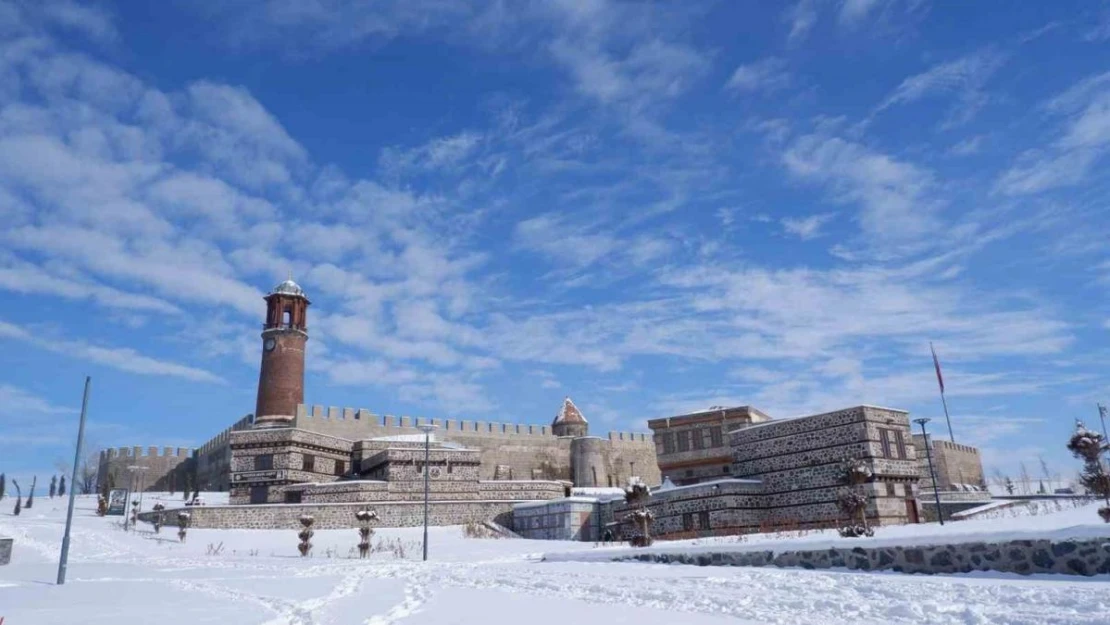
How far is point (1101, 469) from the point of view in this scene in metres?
16.5

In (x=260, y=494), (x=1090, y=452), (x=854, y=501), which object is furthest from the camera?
(x=260, y=494)

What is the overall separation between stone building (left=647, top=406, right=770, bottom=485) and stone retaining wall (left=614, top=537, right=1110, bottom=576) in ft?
74.3

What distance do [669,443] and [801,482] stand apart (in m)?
10.3

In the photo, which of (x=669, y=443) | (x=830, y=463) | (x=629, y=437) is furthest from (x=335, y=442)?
(x=830, y=463)

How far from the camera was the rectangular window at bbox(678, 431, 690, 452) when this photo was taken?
3853cm

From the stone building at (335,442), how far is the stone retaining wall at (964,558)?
22.0 metres

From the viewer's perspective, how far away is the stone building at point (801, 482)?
93.2ft

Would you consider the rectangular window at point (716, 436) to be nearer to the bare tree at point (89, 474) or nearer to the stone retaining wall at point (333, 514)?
the stone retaining wall at point (333, 514)

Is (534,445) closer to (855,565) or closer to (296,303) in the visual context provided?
(296,303)

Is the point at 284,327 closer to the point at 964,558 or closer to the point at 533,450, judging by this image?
the point at 533,450

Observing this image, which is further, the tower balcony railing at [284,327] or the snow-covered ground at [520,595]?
the tower balcony railing at [284,327]

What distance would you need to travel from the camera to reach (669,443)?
128ft

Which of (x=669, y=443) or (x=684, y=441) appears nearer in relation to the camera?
(x=684, y=441)

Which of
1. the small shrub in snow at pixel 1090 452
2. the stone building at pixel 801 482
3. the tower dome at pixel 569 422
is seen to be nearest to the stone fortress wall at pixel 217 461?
the tower dome at pixel 569 422
